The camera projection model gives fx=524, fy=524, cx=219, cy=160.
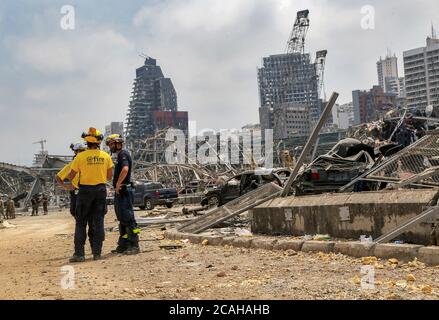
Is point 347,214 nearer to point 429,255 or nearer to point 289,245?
point 289,245

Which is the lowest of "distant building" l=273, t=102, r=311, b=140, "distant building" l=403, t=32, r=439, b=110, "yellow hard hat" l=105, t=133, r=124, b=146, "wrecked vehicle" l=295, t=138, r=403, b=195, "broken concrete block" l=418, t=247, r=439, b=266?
"broken concrete block" l=418, t=247, r=439, b=266

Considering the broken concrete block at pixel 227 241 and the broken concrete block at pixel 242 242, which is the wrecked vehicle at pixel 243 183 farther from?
Answer: the broken concrete block at pixel 242 242

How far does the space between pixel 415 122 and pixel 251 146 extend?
2777 inches

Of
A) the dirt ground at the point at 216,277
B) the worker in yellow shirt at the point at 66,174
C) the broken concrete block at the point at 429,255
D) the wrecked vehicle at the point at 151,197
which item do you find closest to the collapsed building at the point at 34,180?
the wrecked vehicle at the point at 151,197

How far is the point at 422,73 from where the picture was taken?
14050 cm

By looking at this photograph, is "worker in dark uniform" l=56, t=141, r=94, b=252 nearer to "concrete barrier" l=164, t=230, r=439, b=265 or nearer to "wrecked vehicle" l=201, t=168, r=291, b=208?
"concrete barrier" l=164, t=230, r=439, b=265

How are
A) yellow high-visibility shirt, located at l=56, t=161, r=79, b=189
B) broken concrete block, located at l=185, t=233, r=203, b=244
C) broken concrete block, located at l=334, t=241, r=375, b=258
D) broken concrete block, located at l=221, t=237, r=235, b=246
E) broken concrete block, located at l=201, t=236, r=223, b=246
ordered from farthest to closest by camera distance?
broken concrete block, located at l=185, t=233, r=203, b=244 → broken concrete block, located at l=201, t=236, r=223, b=246 → broken concrete block, located at l=221, t=237, r=235, b=246 → yellow high-visibility shirt, located at l=56, t=161, r=79, b=189 → broken concrete block, located at l=334, t=241, r=375, b=258

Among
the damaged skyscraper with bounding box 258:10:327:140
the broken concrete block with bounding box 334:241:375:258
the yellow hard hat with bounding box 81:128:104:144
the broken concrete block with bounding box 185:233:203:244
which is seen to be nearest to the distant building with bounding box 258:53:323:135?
the damaged skyscraper with bounding box 258:10:327:140

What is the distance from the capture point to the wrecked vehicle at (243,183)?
787 inches

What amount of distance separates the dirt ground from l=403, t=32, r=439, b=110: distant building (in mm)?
137201

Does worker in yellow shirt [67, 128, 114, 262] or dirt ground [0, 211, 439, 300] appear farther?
worker in yellow shirt [67, 128, 114, 262]

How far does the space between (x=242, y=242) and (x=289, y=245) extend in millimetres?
1123

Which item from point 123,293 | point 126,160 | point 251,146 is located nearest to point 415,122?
point 126,160

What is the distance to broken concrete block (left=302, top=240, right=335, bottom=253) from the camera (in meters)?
7.25
